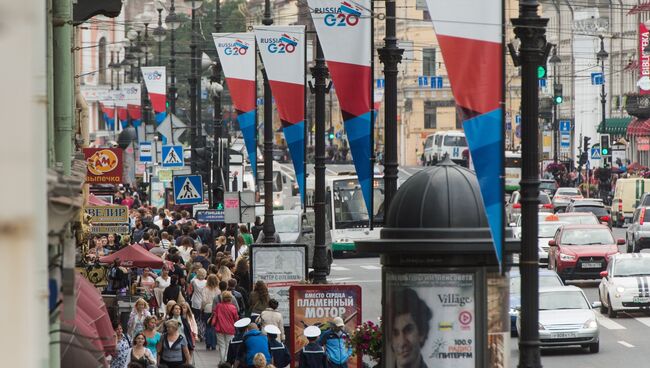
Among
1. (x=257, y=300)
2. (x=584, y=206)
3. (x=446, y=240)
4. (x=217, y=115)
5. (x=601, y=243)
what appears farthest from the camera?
(x=584, y=206)

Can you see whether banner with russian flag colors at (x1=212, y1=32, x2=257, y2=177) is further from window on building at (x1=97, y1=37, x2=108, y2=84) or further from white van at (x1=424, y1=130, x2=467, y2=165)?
window on building at (x1=97, y1=37, x2=108, y2=84)

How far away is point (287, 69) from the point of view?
26.2 m

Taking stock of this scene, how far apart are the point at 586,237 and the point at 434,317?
27.0m

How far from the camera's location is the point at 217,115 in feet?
139

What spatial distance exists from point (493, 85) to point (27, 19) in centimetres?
702

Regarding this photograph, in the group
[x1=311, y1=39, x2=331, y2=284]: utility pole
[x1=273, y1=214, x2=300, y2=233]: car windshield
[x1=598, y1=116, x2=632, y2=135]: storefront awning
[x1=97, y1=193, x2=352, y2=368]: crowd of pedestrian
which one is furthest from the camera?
[x1=598, y1=116, x2=632, y2=135]: storefront awning

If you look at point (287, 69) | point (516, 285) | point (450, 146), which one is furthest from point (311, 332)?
point (450, 146)

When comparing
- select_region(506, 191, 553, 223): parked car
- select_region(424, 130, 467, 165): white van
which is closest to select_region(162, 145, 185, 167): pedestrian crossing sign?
select_region(506, 191, 553, 223): parked car

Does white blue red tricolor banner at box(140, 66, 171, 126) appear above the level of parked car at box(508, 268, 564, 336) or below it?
above

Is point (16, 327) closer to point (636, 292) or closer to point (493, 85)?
point (493, 85)

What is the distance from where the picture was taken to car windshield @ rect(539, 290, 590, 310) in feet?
91.9

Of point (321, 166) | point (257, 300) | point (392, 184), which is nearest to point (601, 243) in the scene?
point (321, 166)

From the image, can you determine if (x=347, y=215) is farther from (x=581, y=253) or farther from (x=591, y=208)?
(x=581, y=253)

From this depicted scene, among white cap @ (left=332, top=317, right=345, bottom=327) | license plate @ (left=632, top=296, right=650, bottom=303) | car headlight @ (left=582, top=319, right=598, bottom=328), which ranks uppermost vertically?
white cap @ (left=332, top=317, right=345, bottom=327)
